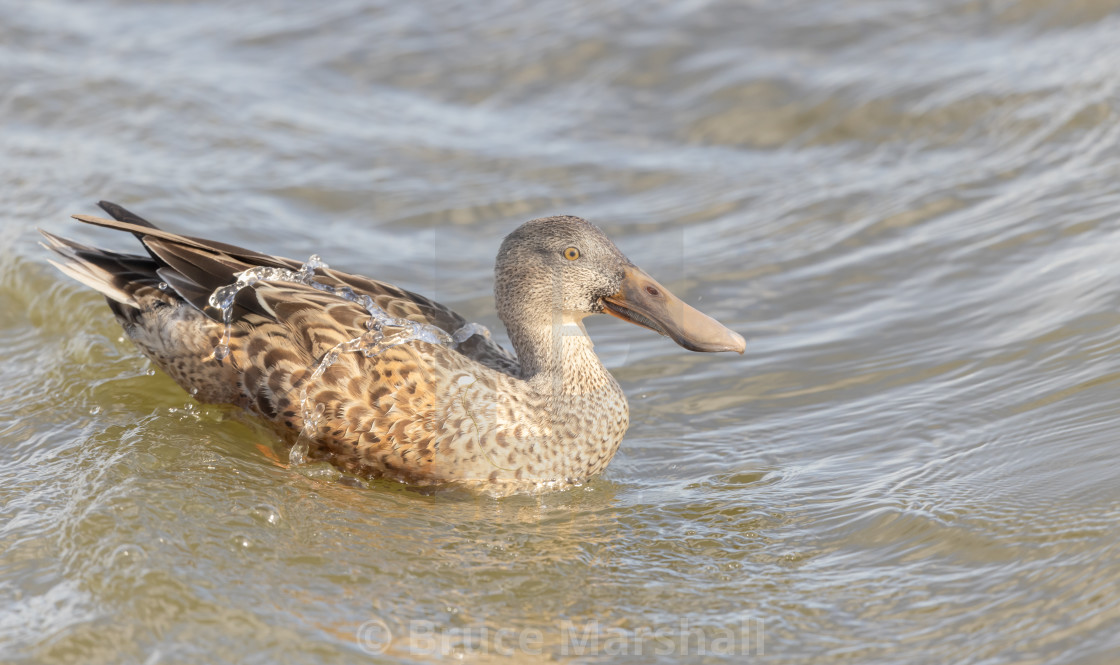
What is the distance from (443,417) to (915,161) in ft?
16.9

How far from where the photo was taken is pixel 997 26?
34.8 ft

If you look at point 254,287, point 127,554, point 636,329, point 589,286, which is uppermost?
point 589,286

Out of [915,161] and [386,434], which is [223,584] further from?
[915,161]

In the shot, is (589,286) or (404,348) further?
(589,286)

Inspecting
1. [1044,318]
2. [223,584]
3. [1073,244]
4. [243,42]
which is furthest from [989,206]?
[243,42]

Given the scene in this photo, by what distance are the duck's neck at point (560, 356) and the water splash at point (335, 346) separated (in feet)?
1.11

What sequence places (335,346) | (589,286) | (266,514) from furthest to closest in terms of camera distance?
(589,286) < (335,346) < (266,514)

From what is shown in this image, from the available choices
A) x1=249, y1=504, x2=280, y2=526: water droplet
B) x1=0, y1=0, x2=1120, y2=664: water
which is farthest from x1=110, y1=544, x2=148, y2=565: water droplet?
x1=249, y1=504, x2=280, y2=526: water droplet

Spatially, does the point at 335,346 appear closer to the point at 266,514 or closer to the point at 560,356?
the point at 266,514

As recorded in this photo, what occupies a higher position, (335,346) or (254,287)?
(254,287)

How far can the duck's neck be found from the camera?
5.87 m

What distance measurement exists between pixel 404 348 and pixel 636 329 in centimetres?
249

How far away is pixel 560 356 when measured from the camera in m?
5.92

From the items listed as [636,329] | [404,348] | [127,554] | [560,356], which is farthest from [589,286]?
[127,554]
